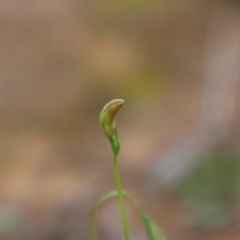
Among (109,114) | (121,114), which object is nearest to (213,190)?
(121,114)

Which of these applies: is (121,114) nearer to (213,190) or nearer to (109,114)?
(213,190)

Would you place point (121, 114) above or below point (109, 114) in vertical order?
above

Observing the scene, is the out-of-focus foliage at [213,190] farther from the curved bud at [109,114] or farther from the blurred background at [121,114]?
the curved bud at [109,114]

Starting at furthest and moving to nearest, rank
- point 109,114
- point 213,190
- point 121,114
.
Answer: point 121,114
point 213,190
point 109,114

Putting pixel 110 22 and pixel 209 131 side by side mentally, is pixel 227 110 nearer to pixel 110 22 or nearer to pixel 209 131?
pixel 209 131

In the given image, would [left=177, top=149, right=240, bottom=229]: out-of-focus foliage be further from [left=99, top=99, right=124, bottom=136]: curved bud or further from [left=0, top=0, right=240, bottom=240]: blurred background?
[left=99, top=99, right=124, bottom=136]: curved bud

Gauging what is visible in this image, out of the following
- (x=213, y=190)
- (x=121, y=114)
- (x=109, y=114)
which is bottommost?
(x=109, y=114)

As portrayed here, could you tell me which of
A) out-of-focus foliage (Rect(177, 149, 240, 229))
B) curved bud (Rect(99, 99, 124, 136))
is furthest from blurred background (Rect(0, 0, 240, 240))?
curved bud (Rect(99, 99, 124, 136))

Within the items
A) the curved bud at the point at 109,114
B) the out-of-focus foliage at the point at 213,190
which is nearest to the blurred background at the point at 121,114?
the out-of-focus foliage at the point at 213,190

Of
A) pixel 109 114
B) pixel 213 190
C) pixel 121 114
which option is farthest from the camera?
pixel 121 114
